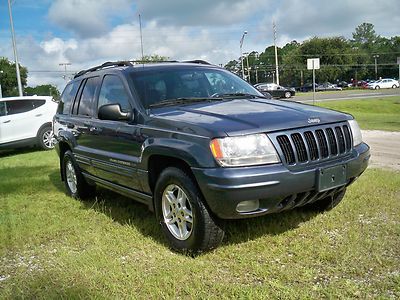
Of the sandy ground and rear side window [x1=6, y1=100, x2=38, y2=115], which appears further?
rear side window [x1=6, y1=100, x2=38, y2=115]

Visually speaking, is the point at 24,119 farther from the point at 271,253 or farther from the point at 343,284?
the point at 343,284

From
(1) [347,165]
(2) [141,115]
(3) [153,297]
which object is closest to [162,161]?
(2) [141,115]

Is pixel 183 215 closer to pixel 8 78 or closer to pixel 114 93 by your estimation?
pixel 114 93

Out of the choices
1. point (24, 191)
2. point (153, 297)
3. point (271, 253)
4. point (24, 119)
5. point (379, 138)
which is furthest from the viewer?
point (24, 119)

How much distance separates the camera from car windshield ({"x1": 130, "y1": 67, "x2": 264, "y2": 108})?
176 inches

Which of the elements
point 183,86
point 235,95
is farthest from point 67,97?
point 235,95

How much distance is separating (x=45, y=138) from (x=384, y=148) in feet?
30.4

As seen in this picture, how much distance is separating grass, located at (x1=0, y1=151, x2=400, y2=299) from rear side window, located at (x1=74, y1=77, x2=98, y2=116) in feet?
4.26

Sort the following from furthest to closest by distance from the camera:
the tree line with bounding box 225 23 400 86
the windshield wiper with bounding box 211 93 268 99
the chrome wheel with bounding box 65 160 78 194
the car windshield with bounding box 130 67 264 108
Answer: the tree line with bounding box 225 23 400 86 < the chrome wheel with bounding box 65 160 78 194 < the windshield wiper with bounding box 211 93 268 99 < the car windshield with bounding box 130 67 264 108

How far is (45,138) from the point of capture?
12.6 metres

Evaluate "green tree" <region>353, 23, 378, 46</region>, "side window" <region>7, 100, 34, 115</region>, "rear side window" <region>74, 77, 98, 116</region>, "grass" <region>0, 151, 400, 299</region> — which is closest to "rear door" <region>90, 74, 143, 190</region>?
"rear side window" <region>74, 77, 98, 116</region>

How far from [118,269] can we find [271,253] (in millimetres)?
1322

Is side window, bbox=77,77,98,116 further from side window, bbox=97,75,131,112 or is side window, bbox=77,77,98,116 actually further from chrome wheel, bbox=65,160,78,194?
chrome wheel, bbox=65,160,78,194

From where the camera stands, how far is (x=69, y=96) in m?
6.42
